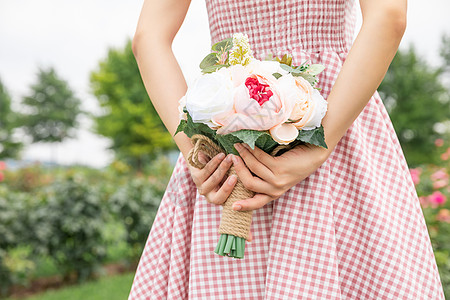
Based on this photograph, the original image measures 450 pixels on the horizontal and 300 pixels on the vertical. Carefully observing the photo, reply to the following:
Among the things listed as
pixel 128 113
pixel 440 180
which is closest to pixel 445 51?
pixel 128 113

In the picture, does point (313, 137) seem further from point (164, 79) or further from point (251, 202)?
point (164, 79)

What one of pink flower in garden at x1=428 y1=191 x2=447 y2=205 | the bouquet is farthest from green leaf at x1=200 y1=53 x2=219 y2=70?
pink flower in garden at x1=428 y1=191 x2=447 y2=205

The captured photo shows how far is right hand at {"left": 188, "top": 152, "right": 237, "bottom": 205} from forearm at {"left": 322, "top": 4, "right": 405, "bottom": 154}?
0.28 m

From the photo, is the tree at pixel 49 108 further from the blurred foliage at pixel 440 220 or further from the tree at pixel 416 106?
the blurred foliage at pixel 440 220

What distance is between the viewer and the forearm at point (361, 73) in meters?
1.15

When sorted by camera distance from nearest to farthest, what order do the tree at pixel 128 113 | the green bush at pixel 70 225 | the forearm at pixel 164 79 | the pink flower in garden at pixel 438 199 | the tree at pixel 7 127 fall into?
1. the forearm at pixel 164 79
2. the pink flower in garden at pixel 438 199
3. the green bush at pixel 70 225
4. the tree at pixel 128 113
5. the tree at pixel 7 127

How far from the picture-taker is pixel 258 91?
103 cm

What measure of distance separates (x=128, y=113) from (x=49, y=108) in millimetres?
15834

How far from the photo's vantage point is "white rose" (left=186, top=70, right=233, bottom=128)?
101cm

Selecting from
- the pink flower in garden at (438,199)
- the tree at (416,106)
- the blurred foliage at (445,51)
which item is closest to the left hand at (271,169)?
the pink flower in garden at (438,199)

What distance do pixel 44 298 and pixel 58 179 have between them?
139 centimetres

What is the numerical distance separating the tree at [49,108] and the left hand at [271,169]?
4397 centimetres

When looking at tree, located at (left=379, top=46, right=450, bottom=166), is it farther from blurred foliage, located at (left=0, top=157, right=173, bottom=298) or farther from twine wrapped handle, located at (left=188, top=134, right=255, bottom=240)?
twine wrapped handle, located at (left=188, top=134, right=255, bottom=240)

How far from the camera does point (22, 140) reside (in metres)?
41.8
